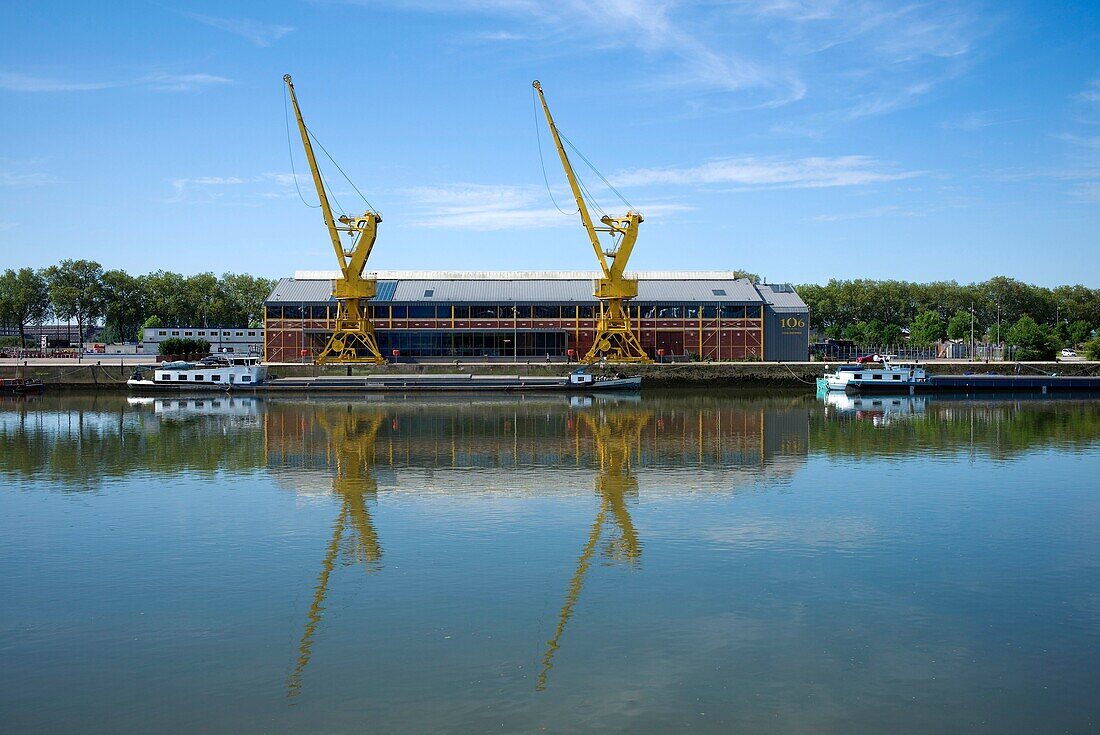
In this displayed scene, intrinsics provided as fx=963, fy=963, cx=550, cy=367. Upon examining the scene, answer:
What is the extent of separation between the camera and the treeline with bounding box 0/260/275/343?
10975 centimetres

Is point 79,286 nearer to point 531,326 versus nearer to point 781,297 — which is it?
point 531,326

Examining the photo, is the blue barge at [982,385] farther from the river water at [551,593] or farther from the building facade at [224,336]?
the building facade at [224,336]

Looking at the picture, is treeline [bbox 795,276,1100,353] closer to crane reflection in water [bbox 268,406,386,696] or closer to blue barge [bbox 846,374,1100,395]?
blue barge [bbox 846,374,1100,395]

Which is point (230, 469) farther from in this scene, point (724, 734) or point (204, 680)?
point (724, 734)

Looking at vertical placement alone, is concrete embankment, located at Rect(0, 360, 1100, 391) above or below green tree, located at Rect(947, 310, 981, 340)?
below

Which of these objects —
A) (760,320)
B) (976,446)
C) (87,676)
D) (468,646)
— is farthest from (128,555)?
(760,320)

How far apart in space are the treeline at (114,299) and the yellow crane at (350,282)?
4339 centimetres

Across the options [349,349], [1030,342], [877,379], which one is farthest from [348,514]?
[1030,342]

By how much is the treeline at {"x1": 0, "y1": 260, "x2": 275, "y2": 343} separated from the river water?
87.5 meters

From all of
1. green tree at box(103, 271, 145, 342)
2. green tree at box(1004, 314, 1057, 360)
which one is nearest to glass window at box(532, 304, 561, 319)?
green tree at box(1004, 314, 1057, 360)

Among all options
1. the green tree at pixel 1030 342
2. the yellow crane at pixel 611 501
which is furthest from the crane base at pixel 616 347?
the green tree at pixel 1030 342

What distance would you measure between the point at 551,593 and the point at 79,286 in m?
112

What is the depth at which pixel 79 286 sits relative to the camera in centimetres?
11106

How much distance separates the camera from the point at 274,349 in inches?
2852
